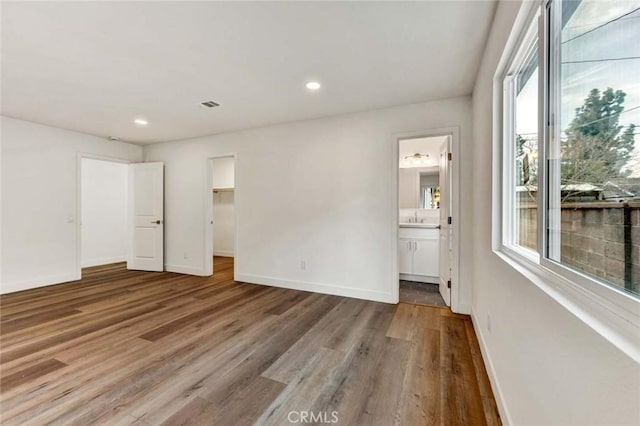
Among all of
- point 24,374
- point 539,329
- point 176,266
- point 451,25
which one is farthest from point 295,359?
point 176,266

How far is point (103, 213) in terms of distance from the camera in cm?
599

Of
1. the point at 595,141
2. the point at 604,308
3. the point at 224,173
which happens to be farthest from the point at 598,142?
the point at 224,173

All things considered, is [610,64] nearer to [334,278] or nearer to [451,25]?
[451,25]

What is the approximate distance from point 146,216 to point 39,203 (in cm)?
144

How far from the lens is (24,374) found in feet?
6.28

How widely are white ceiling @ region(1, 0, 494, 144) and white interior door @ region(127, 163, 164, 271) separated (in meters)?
1.68

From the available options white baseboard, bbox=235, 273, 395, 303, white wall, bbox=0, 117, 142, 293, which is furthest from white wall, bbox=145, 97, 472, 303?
white wall, bbox=0, 117, 142, 293

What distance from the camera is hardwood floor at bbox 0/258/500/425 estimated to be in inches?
61.7

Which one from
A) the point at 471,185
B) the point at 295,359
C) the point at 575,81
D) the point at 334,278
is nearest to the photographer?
the point at 575,81

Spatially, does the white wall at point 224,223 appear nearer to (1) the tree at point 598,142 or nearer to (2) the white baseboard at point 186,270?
(2) the white baseboard at point 186,270

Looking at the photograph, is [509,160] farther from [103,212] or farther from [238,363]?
[103,212]

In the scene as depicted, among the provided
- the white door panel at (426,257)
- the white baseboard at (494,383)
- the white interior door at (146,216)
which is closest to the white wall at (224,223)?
the white interior door at (146,216)

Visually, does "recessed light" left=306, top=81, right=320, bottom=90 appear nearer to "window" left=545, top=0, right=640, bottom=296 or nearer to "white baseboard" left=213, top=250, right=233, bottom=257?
"window" left=545, top=0, right=640, bottom=296

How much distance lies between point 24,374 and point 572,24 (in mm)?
3605
